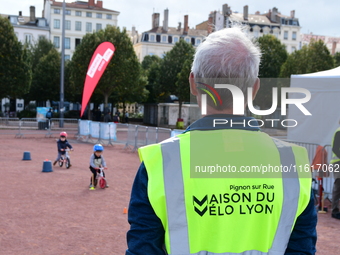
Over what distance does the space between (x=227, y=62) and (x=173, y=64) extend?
45.2m

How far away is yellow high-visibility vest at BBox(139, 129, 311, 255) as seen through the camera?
1.72 meters

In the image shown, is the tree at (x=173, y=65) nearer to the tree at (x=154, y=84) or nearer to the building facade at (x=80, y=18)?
the tree at (x=154, y=84)

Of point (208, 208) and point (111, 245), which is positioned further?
point (111, 245)

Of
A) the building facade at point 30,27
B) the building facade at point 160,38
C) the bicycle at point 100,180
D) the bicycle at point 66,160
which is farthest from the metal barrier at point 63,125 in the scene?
the building facade at point 160,38

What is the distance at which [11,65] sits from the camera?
38.8 meters

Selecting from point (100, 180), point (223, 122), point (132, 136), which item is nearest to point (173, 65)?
point (132, 136)

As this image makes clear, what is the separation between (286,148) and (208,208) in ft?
1.45

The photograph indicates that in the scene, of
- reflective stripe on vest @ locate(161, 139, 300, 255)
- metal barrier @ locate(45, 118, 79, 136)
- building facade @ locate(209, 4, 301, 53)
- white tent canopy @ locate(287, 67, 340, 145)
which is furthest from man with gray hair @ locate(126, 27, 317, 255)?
building facade @ locate(209, 4, 301, 53)

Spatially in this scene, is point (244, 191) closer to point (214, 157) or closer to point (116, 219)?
point (214, 157)

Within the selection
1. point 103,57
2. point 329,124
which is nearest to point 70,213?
point 329,124

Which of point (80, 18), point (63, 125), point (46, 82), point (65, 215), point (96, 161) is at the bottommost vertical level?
point (65, 215)

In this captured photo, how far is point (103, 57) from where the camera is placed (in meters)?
24.4

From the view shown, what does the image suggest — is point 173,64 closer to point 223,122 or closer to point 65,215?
point 65,215

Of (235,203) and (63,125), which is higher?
(235,203)
